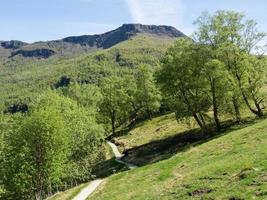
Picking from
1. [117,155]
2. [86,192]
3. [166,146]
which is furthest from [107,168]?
[86,192]

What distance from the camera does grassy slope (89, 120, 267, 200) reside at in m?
25.7

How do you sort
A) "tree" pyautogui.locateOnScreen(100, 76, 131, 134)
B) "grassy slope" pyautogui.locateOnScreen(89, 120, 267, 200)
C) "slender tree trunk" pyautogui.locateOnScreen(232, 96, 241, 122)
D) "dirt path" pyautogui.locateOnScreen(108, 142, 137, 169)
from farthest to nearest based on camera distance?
"tree" pyautogui.locateOnScreen(100, 76, 131, 134) < "dirt path" pyautogui.locateOnScreen(108, 142, 137, 169) < "slender tree trunk" pyautogui.locateOnScreen(232, 96, 241, 122) < "grassy slope" pyautogui.locateOnScreen(89, 120, 267, 200)

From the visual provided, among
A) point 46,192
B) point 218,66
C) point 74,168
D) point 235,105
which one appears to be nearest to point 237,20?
point 218,66

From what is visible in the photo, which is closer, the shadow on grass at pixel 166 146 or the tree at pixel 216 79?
the tree at pixel 216 79

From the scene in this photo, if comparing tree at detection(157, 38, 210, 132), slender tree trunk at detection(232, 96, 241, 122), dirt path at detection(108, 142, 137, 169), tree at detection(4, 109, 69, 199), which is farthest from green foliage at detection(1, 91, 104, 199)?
slender tree trunk at detection(232, 96, 241, 122)

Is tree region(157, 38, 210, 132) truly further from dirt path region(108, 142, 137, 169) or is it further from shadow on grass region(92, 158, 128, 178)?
shadow on grass region(92, 158, 128, 178)

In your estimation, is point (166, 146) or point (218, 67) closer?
point (218, 67)

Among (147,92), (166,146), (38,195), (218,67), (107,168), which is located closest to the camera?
(218,67)

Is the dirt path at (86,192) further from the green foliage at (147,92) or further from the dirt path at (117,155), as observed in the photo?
the green foliage at (147,92)

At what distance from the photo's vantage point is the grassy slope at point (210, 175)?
25.7 meters

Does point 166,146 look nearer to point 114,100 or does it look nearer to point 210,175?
point 210,175

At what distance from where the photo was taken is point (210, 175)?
101ft

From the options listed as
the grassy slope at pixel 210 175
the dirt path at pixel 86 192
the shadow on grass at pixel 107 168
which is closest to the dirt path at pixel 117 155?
the shadow on grass at pixel 107 168

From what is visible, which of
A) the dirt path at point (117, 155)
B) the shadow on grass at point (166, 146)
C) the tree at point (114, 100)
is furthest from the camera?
the tree at point (114, 100)
